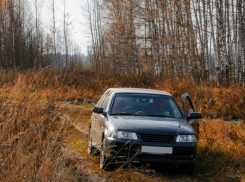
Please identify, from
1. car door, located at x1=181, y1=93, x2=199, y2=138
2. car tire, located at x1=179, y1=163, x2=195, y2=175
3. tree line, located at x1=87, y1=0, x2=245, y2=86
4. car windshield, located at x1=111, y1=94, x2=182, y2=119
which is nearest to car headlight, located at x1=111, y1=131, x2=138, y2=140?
car windshield, located at x1=111, y1=94, x2=182, y2=119

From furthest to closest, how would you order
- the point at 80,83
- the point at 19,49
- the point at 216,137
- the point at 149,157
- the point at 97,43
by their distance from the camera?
the point at 97,43 < the point at 19,49 < the point at 80,83 < the point at 216,137 < the point at 149,157

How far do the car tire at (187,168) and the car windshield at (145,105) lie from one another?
3.85ft

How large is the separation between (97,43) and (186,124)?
47472mm

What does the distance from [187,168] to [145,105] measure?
1.59 m

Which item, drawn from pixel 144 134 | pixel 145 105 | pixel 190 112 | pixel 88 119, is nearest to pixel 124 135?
pixel 144 134

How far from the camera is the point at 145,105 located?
765cm

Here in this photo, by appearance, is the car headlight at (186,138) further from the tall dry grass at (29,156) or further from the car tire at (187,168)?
the tall dry grass at (29,156)

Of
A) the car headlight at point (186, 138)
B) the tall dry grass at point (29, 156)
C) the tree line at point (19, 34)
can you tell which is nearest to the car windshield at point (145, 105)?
the car headlight at point (186, 138)

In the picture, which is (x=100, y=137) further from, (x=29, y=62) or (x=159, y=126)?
(x=29, y=62)

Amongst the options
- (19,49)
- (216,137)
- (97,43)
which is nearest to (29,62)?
(19,49)

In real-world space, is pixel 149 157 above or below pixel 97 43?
below

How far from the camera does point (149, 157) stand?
6.37 m

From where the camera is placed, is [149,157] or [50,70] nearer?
[149,157]

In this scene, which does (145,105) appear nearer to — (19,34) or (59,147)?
(59,147)
